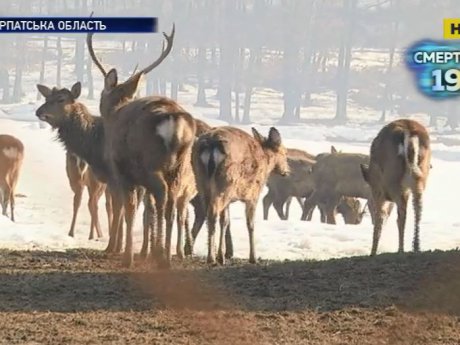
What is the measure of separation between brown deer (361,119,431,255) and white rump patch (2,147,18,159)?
11824mm

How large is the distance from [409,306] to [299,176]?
17.1m

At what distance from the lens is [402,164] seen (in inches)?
506

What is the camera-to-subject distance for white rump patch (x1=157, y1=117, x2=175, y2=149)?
429 inches

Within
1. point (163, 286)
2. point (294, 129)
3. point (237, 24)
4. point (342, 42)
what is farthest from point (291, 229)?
point (237, 24)

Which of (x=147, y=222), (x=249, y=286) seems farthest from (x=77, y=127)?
(x=249, y=286)

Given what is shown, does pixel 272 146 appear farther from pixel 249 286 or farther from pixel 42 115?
pixel 249 286

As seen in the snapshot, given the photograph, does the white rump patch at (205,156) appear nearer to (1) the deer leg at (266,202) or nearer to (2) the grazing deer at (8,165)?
(2) the grazing deer at (8,165)

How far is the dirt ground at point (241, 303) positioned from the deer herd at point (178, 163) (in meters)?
0.88

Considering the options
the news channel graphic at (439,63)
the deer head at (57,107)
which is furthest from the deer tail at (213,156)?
the news channel graphic at (439,63)

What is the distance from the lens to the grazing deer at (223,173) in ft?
38.4

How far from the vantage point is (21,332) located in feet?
25.8

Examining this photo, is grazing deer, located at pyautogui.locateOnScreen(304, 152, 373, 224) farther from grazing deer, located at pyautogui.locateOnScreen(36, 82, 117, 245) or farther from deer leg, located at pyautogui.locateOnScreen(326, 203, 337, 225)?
grazing deer, located at pyautogui.locateOnScreen(36, 82, 117, 245)

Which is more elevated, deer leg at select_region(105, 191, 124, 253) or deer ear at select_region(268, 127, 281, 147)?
deer ear at select_region(268, 127, 281, 147)

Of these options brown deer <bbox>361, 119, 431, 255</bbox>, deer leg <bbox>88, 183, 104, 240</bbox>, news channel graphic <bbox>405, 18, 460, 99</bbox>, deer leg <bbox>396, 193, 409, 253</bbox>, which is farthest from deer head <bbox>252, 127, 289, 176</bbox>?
news channel graphic <bbox>405, 18, 460, 99</bbox>
